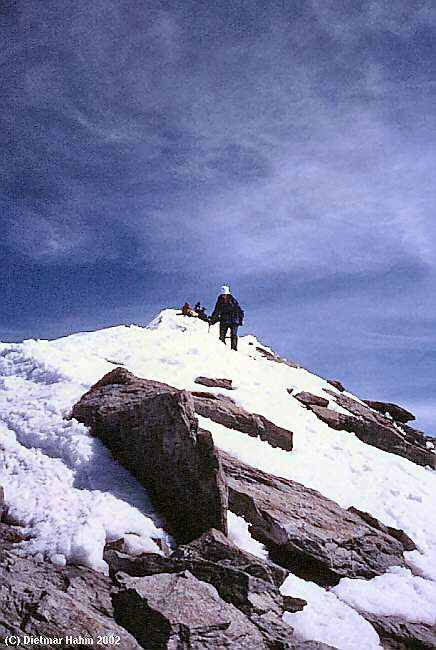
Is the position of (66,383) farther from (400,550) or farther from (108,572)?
(400,550)

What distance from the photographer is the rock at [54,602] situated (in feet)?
20.4

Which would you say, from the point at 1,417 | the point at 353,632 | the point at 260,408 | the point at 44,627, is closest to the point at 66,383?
the point at 1,417

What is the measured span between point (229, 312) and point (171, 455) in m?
13.7

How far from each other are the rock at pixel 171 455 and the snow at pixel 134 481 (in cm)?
29

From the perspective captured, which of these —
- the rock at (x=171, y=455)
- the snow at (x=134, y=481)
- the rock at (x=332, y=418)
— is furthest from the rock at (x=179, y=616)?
the rock at (x=332, y=418)

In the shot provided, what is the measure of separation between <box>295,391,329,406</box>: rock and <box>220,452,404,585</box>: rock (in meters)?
6.83

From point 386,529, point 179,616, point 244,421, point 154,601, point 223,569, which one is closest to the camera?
point 179,616

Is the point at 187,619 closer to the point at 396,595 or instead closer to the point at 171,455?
the point at 171,455

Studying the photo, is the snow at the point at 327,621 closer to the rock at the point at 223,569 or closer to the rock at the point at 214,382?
the rock at the point at 223,569

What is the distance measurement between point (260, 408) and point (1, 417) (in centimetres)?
699

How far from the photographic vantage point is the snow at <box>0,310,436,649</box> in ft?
27.5

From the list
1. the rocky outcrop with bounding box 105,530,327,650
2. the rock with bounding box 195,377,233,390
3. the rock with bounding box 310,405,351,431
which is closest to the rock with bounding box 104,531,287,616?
the rocky outcrop with bounding box 105,530,327,650

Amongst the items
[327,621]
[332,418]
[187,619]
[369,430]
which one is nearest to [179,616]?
[187,619]

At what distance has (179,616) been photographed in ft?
22.4
